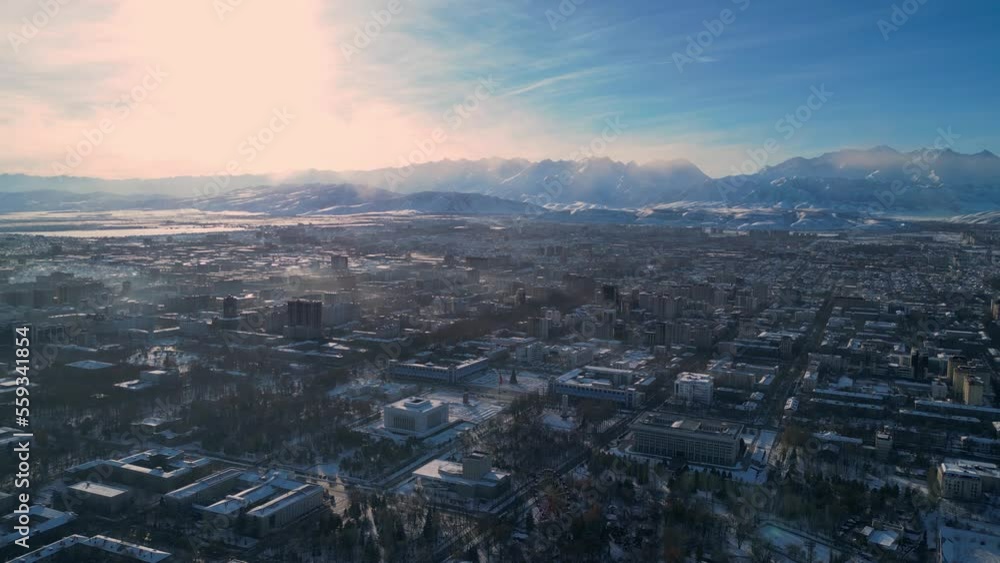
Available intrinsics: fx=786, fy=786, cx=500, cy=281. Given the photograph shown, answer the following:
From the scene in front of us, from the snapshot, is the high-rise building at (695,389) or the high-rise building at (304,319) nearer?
the high-rise building at (695,389)

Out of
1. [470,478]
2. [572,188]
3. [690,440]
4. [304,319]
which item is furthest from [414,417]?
[572,188]

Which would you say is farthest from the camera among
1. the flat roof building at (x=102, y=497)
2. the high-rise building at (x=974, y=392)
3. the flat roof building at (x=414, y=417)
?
the high-rise building at (x=974, y=392)

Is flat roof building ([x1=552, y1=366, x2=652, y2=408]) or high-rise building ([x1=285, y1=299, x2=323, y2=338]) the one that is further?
high-rise building ([x1=285, y1=299, x2=323, y2=338])

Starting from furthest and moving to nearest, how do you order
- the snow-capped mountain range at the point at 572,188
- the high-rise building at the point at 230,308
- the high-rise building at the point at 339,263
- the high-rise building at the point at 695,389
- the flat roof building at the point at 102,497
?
the snow-capped mountain range at the point at 572,188, the high-rise building at the point at 339,263, the high-rise building at the point at 230,308, the high-rise building at the point at 695,389, the flat roof building at the point at 102,497

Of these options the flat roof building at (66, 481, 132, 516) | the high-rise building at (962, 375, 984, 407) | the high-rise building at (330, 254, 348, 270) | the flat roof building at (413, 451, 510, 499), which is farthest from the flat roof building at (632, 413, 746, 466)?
the high-rise building at (330, 254, 348, 270)

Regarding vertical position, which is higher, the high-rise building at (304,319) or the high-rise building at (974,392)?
the high-rise building at (304,319)

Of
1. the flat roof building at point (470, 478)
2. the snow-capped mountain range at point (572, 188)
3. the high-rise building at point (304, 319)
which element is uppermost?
the snow-capped mountain range at point (572, 188)

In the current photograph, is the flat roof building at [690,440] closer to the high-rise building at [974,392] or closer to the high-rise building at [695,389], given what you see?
the high-rise building at [695,389]

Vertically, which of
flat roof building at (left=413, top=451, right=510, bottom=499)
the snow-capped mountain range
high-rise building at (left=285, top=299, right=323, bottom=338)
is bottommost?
flat roof building at (left=413, top=451, right=510, bottom=499)

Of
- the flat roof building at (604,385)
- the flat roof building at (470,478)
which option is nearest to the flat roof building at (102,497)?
the flat roof building at (470,478)

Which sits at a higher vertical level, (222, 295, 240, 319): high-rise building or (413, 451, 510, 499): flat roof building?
(222, 295, 240, 319): high-rise building

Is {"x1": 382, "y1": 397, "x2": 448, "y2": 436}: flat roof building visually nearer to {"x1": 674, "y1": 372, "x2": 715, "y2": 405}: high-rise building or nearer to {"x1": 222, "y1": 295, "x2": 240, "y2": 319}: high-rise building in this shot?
{"x1": 674, "y1": 372, "x2": 715, "y2": 405}: high-rise building

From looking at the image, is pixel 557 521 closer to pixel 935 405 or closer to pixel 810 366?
pixel 935 405
